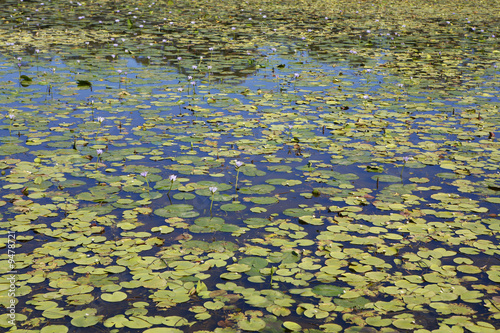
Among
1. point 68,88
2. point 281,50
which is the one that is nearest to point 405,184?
point 68,88

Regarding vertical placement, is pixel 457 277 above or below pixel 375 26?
below

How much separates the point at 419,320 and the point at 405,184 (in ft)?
6.43

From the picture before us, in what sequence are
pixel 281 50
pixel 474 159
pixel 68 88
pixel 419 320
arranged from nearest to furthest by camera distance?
1. pixel 419 320
2. pixel 474 159
3. pixel 68 88
4. pixel 281 50

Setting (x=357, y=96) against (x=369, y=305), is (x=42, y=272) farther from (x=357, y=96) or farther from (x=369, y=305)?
(x=357, y=96)

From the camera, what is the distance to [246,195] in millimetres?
4402

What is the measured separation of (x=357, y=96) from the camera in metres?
7.44

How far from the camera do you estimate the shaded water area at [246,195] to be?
→ 3.03 metres

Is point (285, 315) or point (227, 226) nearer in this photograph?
point (285, 315)

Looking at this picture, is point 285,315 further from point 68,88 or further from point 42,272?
point 68,88

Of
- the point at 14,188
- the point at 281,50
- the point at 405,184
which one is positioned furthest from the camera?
the point at 281,50

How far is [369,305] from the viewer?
3.05 m

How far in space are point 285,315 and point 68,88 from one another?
5790mm

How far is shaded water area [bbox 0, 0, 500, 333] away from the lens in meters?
3.03

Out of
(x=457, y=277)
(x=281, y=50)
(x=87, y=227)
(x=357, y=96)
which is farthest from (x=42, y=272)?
(x=281, y=50)
